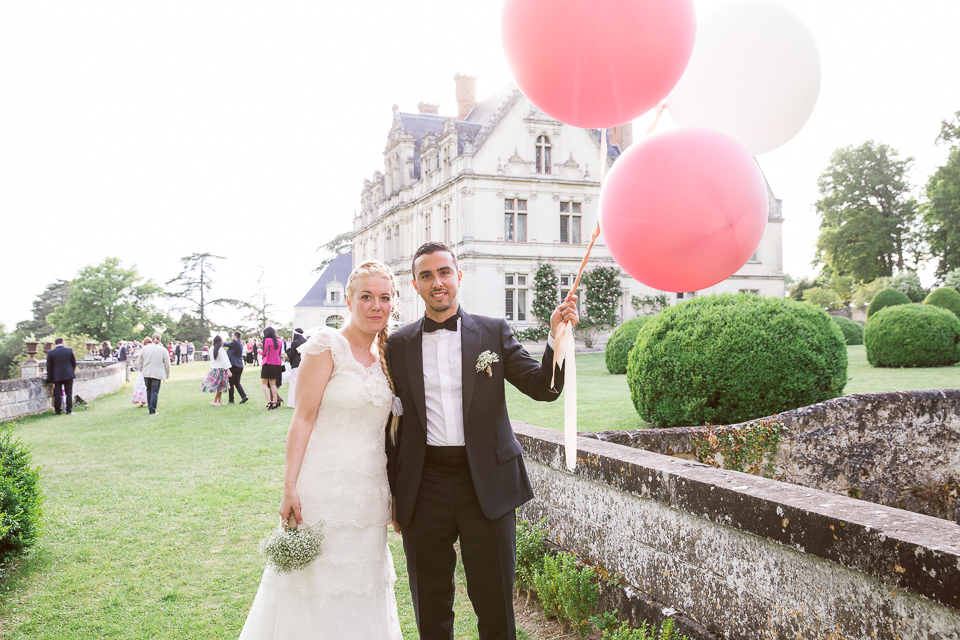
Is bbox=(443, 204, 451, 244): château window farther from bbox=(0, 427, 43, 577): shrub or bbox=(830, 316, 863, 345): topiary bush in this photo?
bbox=(0, 427, 43, 577): shrub

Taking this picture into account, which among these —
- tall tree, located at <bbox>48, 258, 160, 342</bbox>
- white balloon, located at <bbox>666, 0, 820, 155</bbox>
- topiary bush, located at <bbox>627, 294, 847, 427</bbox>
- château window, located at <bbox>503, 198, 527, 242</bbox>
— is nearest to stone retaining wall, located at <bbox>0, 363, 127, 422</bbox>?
topiary bush, located at <bbox>627, 294, 847, 427</bbox>

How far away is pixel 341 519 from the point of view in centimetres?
311

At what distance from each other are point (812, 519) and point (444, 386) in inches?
65.1

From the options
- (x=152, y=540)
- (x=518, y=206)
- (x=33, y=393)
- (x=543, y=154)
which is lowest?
(x=152, y=540)

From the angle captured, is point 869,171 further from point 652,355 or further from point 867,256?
point 652,355

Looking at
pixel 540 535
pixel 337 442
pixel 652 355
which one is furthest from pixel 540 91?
pixel 652 355

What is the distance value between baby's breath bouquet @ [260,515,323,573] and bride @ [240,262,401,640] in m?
0.09

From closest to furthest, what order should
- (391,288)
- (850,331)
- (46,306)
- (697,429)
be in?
(391,288), (697,429), (850,331), (46,306)

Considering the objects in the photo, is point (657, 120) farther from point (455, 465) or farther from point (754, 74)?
point (455, 465)

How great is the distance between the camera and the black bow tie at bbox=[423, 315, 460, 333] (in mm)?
3176

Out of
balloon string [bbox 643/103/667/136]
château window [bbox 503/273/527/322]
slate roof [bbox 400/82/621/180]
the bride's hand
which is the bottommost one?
the bride's hand

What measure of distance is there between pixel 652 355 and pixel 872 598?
4.17 m

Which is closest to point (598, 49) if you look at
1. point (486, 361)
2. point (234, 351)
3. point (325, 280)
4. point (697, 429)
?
point (486, 361)

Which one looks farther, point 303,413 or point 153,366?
point 153,366
